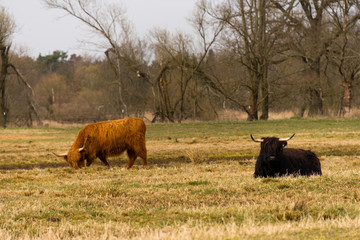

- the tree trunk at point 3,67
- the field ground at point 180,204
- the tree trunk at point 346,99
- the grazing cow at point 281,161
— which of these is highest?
the tree trunk at point 3,67

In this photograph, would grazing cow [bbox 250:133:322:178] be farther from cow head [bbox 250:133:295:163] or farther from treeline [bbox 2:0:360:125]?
treeline [bbox 2:0:360:125]

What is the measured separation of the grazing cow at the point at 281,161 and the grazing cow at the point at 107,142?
5155 mm

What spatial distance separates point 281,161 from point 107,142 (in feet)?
19.3

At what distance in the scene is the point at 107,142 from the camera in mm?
14898

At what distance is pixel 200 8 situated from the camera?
39906mm

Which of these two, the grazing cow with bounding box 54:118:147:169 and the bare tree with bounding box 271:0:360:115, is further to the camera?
the bare tree with bounding box 271:0:360:115

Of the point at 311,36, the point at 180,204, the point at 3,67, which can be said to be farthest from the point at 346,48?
the point at 180,204

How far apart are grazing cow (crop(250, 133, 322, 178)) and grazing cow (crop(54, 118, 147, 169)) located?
5155 mm

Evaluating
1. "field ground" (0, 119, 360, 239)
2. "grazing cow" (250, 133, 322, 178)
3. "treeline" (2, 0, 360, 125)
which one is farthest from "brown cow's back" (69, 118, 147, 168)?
"treeline" (2, 0, 360, 125)

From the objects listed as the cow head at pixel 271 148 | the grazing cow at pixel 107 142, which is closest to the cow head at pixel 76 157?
the grazing cow at pixel 107 142

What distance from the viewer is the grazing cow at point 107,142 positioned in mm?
14914

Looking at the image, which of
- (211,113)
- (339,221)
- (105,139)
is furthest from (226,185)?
(211,113)

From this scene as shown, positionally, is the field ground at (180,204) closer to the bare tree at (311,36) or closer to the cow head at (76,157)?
the cow head at (76,157)

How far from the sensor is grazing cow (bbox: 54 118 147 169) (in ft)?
48.9
